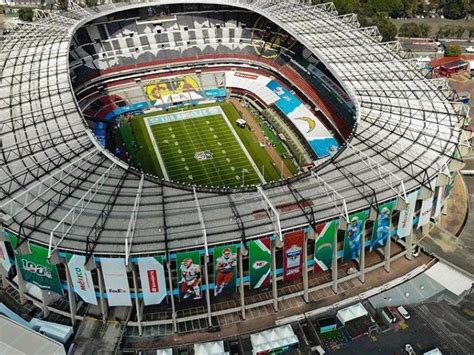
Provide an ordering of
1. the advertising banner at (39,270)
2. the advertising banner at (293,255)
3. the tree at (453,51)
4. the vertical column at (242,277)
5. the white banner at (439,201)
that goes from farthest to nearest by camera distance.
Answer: the tree at (453,51) → the white banner at (439,201) → the advertising banner at (293,255) → the advertising banner at (39,270) → the vertical column at (242,277)

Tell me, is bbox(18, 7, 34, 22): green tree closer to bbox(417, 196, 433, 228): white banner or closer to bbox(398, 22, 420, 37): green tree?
bbox(398, 22, 420, 37): green tree

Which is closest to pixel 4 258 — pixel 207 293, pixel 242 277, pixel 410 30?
pixel 207 293

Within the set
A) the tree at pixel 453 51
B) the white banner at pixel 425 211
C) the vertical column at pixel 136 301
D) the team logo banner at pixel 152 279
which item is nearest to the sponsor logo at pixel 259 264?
the team logo banner at pixel 152 279

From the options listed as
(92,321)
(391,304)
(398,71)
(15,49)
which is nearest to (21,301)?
(92,321)

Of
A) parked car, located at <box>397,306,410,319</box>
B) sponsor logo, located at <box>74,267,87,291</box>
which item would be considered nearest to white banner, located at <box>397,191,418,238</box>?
parked car, located at <box>397,306,410,319</box>

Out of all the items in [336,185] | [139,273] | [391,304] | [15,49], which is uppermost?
[15,49]

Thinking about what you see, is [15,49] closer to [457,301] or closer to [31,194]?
[31,194]

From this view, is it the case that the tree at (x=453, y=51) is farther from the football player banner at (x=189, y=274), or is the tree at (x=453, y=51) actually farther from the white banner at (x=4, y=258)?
the white banner at (x=4, y=258)
